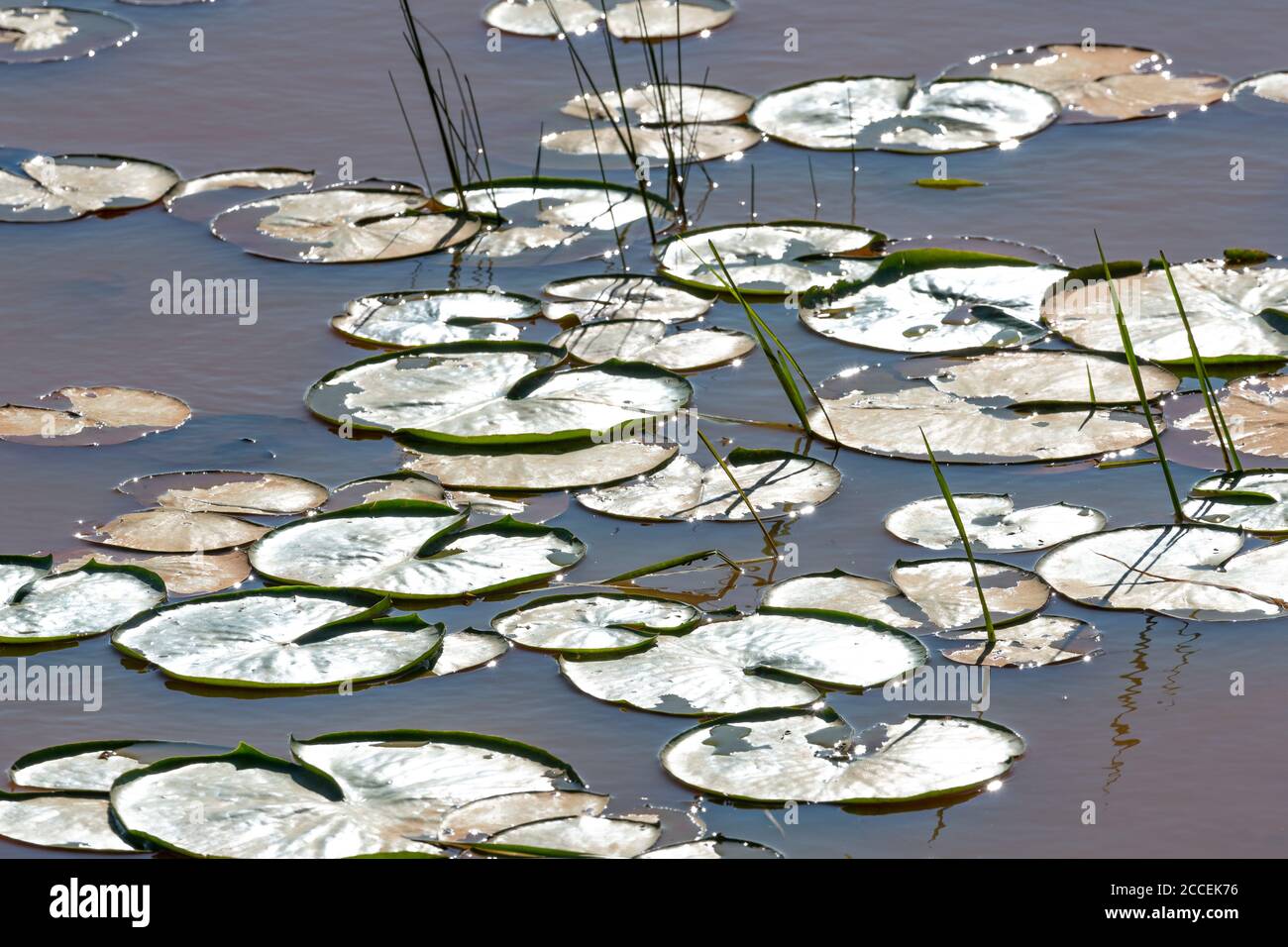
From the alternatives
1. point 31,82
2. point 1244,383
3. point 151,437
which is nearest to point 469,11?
point 31,82

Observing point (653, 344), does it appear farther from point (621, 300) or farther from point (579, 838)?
point (579, 838)

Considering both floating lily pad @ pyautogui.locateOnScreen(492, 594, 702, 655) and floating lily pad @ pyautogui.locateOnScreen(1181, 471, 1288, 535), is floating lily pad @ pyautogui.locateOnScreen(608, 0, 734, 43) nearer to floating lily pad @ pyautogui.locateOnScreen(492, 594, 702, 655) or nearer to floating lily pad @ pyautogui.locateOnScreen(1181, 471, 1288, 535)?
floating lily pad @ pyautogui.locateOnScreen(1181, 471, 1288, 535)

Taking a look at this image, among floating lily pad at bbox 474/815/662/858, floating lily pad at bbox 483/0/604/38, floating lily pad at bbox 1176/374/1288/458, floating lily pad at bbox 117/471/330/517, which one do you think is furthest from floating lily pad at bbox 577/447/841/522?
floating lily pad at bbox 483/0/604/38

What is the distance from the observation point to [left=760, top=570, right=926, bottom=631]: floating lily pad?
130 inches

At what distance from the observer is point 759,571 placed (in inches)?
139

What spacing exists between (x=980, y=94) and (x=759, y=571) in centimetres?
266

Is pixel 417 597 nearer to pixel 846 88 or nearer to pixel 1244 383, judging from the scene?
pixel 1244 383

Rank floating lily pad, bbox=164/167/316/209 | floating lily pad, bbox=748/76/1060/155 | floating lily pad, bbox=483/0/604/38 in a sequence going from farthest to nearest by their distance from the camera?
floating lily pad, bbox=483/0/604/38
floating lily pad, bbox=748/76/1060/155
floating lily pad, bbox=164/167/316/209

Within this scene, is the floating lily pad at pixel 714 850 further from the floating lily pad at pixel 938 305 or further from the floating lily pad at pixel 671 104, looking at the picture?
the floating lily pad at pixel 671 104

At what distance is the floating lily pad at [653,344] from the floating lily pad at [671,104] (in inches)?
51.6

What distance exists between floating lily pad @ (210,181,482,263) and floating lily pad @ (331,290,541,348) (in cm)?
32

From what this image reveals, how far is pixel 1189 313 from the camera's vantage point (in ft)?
14.1

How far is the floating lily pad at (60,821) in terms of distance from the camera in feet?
9.09
